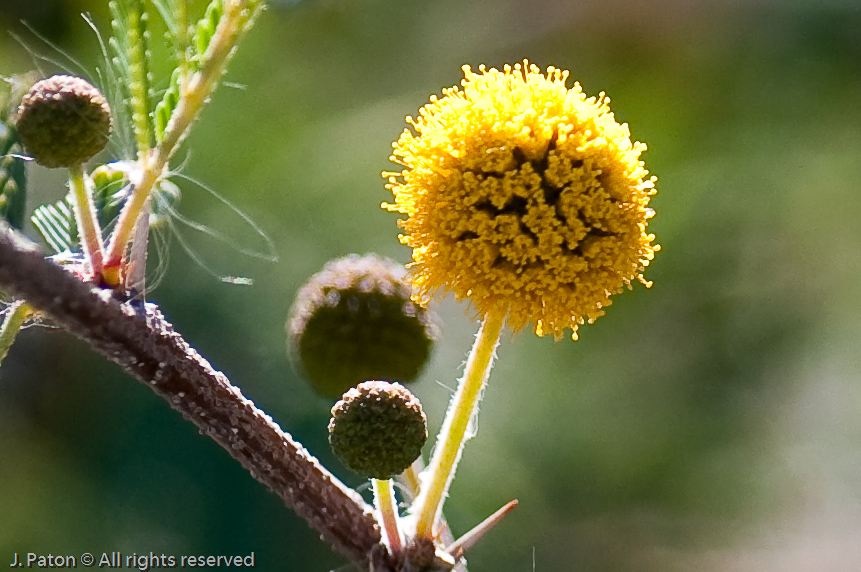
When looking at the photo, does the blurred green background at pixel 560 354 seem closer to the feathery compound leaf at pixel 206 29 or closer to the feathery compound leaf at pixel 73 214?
the feathery compound leaf at pixel 73 214

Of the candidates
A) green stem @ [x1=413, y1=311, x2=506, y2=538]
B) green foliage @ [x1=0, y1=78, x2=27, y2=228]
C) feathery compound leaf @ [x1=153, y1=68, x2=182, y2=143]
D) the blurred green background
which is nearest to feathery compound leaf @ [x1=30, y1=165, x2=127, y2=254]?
green foliage @ [x1=0, y1=78, x2=27, y2=228]

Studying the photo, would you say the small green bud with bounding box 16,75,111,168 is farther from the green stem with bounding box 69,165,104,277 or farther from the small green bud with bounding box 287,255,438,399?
the small green bud with bounding box 287,255,438,399


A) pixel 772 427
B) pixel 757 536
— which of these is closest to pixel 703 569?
pixel 757 536

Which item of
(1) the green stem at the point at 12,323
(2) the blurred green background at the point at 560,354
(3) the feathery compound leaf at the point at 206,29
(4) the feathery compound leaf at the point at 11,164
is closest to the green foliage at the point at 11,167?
(4) the feathery compound leaf at the point at 11,164

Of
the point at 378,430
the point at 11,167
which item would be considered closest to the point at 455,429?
the point at 378,430

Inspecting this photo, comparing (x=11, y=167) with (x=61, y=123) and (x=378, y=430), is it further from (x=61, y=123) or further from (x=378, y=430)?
(x=378, y=430)

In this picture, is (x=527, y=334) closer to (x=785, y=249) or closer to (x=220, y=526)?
(x=785, y=249)
